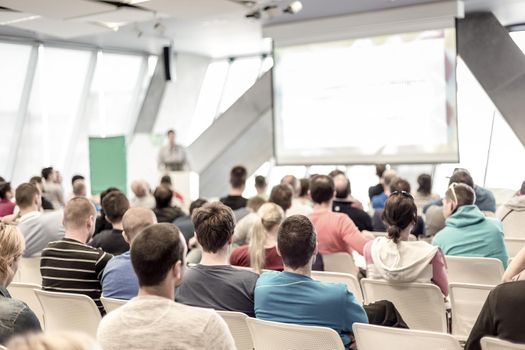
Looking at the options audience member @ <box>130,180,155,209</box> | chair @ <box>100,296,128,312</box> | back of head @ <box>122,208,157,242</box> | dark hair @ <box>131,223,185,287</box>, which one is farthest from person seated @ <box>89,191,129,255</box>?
audience member @ <box>130,180,155,209</box>

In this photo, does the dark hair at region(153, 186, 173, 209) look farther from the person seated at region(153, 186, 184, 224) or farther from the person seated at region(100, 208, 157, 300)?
the person seated at region(100, 208, 157, 300)

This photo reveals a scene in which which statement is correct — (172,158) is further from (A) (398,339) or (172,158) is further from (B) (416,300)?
(A) (398,339)

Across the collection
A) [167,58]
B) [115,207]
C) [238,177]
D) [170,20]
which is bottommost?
[115,207]

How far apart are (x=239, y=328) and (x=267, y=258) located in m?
1.23

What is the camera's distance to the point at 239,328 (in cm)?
329

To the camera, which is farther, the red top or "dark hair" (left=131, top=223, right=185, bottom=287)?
the red top

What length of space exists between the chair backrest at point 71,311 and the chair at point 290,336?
Result: 102 cm

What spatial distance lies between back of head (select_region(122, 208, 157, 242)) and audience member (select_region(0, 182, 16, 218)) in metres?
3.59

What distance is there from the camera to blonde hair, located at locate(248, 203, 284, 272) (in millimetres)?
4426

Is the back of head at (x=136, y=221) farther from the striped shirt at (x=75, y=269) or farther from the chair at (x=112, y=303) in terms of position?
the chair at (x=112, y=303)

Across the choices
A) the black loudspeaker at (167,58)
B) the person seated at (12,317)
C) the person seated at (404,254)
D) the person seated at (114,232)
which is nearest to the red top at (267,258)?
the person seated at (404,254)

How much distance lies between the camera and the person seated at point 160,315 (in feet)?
7.29

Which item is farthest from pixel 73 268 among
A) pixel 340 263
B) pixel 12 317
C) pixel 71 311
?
pixel 340 263

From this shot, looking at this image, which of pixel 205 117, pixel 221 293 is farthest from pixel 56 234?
pixel 205 117
